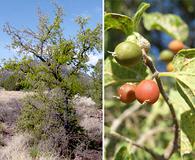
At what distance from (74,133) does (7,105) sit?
45 centimetres

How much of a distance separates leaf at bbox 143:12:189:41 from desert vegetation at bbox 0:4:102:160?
1.24 metres

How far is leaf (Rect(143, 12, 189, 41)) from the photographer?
1380 millimetres

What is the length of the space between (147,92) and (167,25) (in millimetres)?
803

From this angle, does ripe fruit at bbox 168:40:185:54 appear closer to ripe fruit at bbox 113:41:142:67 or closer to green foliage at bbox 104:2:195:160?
green foliage at bbox 104:2:195:160

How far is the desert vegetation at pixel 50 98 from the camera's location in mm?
2744

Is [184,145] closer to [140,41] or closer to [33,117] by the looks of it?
[140,41]

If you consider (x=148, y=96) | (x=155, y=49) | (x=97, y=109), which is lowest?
(x=148, y=96)

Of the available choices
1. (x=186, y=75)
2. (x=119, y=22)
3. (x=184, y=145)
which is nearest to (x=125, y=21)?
(x=119, y=22)

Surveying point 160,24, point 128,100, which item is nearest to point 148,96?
point 128,100

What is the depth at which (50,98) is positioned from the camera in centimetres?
281

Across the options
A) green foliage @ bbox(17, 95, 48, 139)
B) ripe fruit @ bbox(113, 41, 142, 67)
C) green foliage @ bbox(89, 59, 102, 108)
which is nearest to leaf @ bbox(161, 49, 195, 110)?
ripe fruit @ bbox(113, 41, 142, 67)

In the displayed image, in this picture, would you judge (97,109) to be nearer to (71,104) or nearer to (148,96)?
(71,104)

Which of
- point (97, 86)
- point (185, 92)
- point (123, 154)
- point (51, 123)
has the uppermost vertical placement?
point (97, 86)

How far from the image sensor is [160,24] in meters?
1.40
